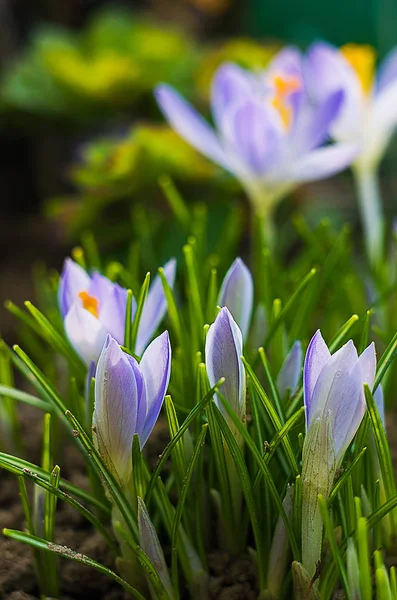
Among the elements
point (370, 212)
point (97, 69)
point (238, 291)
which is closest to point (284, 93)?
point (370, 212)

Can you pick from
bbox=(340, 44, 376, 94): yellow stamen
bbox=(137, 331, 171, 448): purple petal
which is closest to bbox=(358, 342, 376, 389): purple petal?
bbox=(137, 331, 171, 448): purple petal

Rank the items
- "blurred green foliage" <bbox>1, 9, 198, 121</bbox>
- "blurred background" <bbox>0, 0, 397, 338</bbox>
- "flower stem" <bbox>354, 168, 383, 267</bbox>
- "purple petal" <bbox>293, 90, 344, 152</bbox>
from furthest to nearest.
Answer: "blurred green foliage" <bbox>1, 9, 198, 121</bbox> → "blurred background" <bbox>0, 0, 397, 338</bbox> → "flower stem" <bbox>354, 168, 383, 267</bbox> → "purple petal" <bbox>293, 90, 344, 152</bbox>

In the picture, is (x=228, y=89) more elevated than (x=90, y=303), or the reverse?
(x=228, y=89)

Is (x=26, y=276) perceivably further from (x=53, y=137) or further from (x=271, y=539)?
(x=271, y=539)

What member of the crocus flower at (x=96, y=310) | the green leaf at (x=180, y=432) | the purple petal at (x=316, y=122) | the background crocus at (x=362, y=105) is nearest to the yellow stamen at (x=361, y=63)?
the background crocus at (x=362, y=105)

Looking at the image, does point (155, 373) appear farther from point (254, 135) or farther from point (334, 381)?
point (254, 135)

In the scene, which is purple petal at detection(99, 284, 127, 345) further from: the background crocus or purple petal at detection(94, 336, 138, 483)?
the background crocus

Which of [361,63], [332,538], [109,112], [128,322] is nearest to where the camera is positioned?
[332,538]
